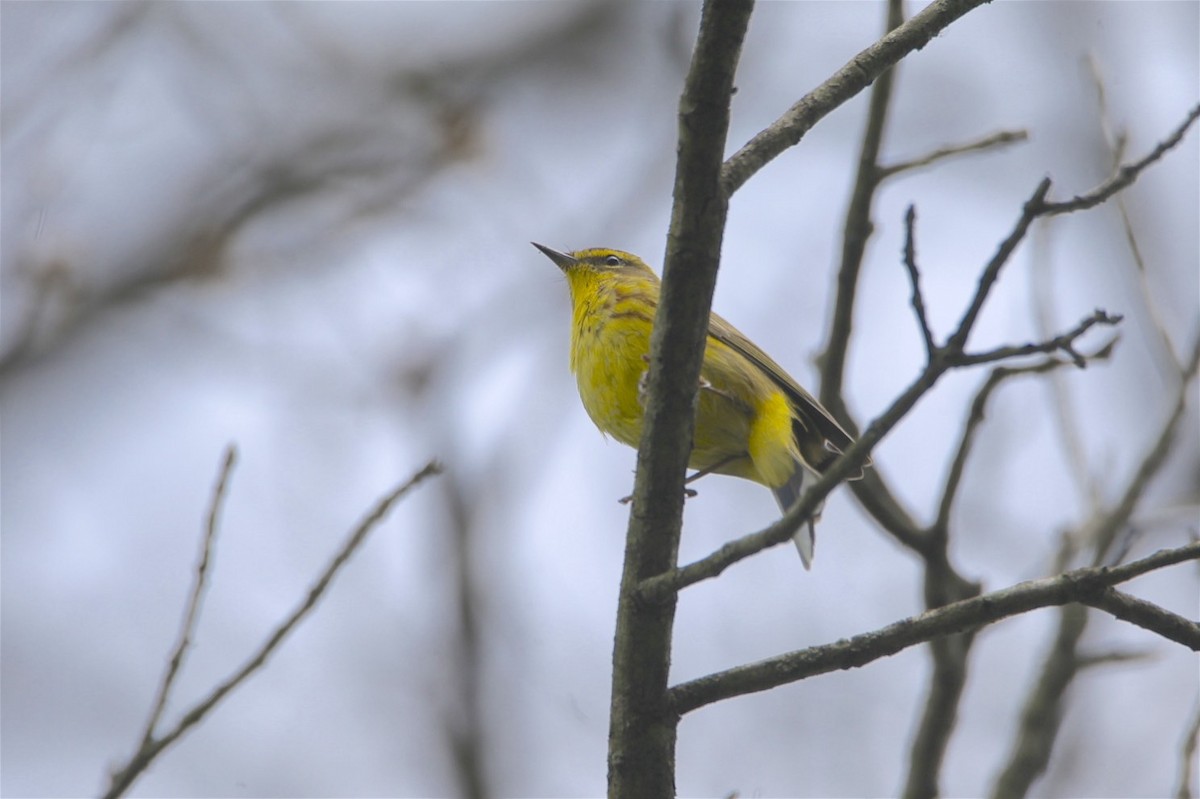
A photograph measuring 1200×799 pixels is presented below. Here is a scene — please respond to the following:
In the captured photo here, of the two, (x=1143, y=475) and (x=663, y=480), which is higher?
(x=1143, y=475)

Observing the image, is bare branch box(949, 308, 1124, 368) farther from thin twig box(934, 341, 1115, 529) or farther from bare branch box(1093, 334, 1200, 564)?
bare branch box(1093, 334, 1200, 564)

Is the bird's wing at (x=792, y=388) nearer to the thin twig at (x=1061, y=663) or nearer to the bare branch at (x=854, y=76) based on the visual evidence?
the thin twig at (x=1061, y=663)

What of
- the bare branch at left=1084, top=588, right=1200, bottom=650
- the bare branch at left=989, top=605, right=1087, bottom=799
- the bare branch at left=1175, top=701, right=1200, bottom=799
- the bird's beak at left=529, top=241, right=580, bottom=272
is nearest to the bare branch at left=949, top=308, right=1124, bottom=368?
the bare branch at left=1084, top=588, right=1200, bottom=650

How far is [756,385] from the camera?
197 inches

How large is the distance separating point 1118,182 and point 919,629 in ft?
4.15

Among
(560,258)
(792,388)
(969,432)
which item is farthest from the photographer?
(560,258)

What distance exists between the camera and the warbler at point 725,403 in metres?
4.87

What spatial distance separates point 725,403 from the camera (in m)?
4.93

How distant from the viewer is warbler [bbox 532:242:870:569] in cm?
487

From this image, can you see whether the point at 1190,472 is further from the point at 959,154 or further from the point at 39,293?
the point at 39,293

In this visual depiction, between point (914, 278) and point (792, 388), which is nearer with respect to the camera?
point (914, 278)

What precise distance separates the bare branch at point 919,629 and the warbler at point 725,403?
6.46ft

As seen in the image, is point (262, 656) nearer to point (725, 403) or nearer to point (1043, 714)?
point (725, 403)

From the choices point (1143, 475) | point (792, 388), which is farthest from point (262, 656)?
point (1143, 475)
